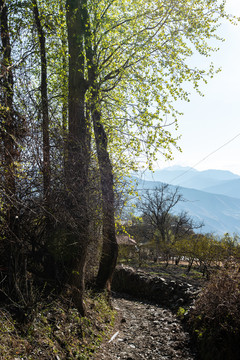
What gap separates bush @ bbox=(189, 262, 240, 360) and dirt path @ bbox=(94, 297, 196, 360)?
0.49 m

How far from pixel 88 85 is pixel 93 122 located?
988 mm

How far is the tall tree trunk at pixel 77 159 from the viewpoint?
241 inches

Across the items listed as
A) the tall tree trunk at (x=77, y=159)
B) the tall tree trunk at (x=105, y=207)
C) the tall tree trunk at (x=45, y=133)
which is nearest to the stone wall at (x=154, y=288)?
the tall tree trunk at (x=105, y=207)

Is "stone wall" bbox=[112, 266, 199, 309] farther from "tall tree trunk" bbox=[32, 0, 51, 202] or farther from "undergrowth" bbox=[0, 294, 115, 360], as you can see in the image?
"tall tree trunk" bbox=[32, 0, 51, 202]

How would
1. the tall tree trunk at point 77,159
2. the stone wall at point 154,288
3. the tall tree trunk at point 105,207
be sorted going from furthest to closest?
1. the stone wall at point 154,288
2. the tall tree trunk at point 105,207
3. the tall tree trunk at point 77,159

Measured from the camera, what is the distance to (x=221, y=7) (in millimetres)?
9008

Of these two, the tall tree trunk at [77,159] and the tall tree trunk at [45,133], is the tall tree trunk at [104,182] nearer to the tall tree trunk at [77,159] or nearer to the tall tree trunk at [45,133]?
the tall tree trunk at [77,159]

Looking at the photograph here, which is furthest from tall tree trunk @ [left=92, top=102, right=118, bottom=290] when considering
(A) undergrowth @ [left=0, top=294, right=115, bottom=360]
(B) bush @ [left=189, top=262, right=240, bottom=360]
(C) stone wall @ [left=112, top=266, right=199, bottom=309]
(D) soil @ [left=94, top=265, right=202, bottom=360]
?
(B) bush @ [left=189, top=262, right=240, bottom=360]

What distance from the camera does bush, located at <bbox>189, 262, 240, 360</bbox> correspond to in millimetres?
5047

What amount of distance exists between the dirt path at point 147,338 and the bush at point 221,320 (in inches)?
19.5

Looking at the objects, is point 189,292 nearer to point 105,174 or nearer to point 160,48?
point 105,174

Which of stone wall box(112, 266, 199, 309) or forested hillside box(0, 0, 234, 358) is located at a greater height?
forested hillside box(0, 0, 234, 358)

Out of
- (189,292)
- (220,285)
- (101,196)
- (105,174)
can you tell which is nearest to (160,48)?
(105,174)

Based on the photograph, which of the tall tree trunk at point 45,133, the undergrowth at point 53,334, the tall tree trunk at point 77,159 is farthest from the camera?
the tall tree trunk at point 77,159
